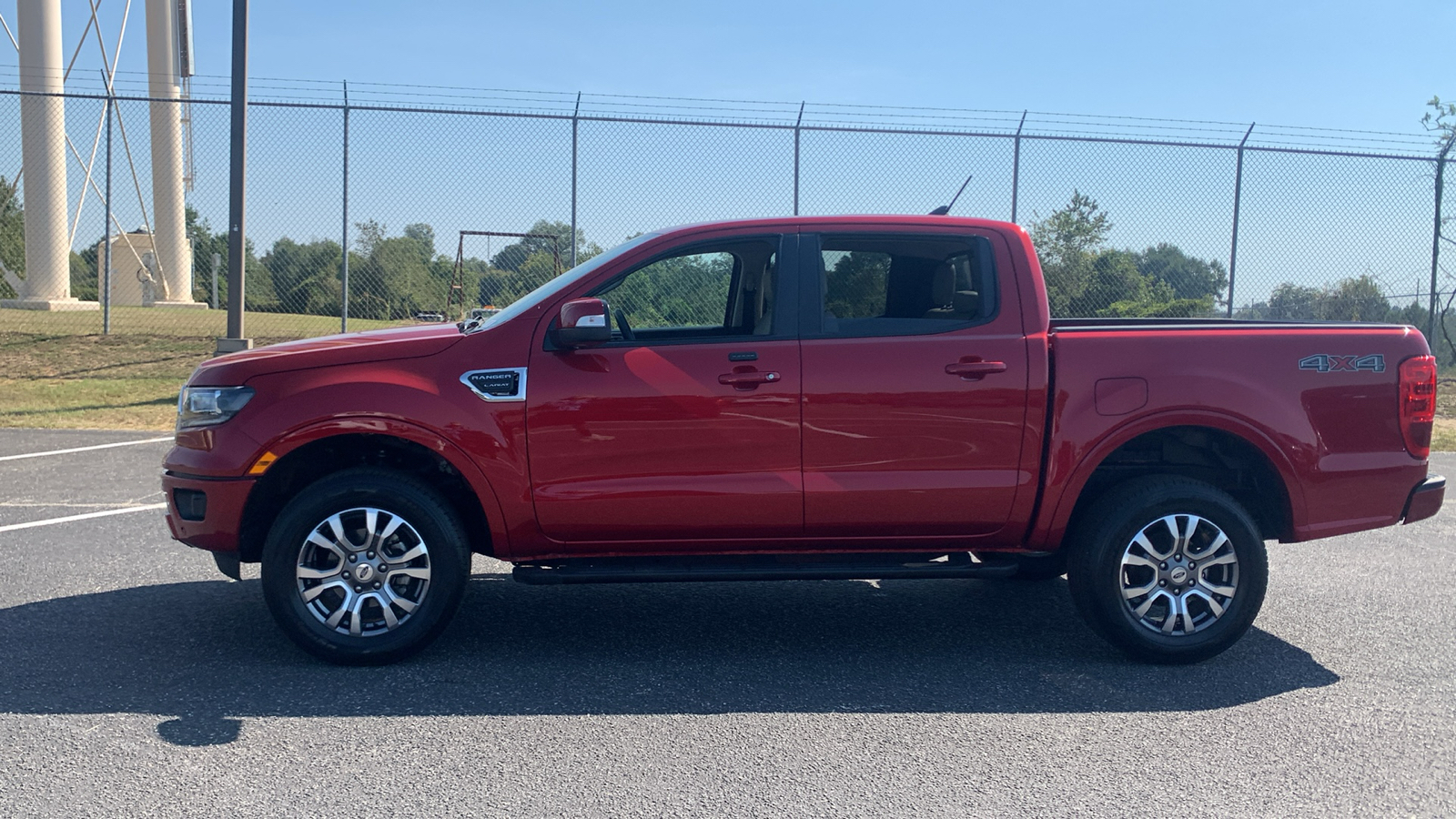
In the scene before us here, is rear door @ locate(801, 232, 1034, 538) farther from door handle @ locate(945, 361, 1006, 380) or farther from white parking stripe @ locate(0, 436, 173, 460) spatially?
white parking stripe @ locate(0, 436, 173, 460)

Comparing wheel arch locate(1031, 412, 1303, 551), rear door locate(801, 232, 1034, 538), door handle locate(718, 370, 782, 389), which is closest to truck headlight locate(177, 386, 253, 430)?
door handle locate(718, 370, 782, 389)

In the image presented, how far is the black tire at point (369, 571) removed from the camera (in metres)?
4.53

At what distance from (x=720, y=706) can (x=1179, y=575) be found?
208 cm

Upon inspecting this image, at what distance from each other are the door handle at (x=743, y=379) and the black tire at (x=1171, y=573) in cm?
154

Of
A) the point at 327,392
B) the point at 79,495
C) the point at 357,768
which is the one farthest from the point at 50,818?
the point at 79,495

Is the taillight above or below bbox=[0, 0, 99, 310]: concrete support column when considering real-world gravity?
below

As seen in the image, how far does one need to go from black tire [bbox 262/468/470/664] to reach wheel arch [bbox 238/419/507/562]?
0.18 metres

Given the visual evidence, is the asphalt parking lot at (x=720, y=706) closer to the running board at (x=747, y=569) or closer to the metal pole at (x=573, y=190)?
the running board at (x=747, y=569)

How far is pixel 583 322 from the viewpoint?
453cm

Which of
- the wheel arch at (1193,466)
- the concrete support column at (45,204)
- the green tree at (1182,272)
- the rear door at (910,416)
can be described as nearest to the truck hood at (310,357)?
the rear door at (910,416)

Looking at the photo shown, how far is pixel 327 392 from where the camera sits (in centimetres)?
455

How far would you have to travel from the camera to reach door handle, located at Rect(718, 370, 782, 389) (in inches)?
183

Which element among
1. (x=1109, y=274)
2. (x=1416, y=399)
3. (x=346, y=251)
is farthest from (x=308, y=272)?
(x=1416, y=399)

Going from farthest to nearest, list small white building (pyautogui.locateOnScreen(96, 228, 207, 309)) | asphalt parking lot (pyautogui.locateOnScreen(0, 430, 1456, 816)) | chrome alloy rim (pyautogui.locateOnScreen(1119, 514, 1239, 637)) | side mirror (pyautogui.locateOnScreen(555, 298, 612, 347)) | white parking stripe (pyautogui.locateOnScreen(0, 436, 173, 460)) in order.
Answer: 1. small white building (pyautogui.locateOnScreen(96, 228, 207, 309))
2. white parking stripe (pyautogui.locateOnScreen(0, 436, 173, 460))
3. chrome alloy rim (pyautogui.locateOnScreen(1119, 514, 1239, 637))
4. side mirror (pyautogui.locateOnScreen(555, 298, 612, 347))
5. asphalt parking lot (pyautogui.locateOnScreen(0, 430, 1456, 816))
